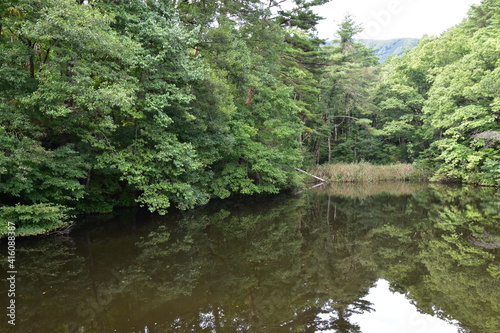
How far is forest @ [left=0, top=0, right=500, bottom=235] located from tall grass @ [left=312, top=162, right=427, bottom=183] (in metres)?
1.46

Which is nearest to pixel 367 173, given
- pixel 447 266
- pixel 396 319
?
pixel 447 266

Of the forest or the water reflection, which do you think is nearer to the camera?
the water reflection

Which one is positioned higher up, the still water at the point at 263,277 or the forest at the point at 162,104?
the forest at the point at 162,104

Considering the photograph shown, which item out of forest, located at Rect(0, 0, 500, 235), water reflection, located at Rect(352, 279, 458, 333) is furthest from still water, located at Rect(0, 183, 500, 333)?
forest, located at Rect(0, 0, 500, 235)

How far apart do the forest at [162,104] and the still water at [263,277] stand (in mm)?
Result: 1787

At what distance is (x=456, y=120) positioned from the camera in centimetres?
2209

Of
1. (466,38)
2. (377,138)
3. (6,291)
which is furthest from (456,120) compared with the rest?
(6,291)

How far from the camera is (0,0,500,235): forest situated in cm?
792

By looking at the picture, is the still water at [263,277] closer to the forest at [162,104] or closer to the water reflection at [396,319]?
the water reflection at [396,319]

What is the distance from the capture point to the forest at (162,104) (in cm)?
792

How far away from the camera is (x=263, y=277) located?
5.94 meters

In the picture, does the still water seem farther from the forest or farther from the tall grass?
the tall grass

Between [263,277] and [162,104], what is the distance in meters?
6.21

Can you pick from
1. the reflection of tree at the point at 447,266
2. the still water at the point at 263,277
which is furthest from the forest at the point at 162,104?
the reflection of tree at the point at 447,266
